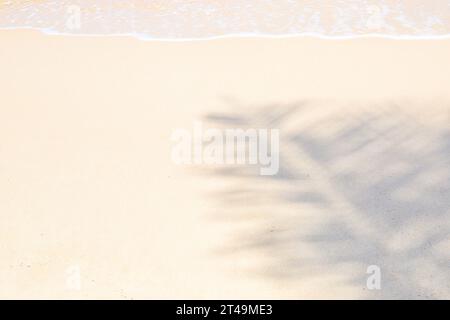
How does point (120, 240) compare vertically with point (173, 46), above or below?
below

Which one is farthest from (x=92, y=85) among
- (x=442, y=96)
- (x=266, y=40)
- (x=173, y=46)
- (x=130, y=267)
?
(x=442, y=96)

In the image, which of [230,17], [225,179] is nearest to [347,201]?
[225,179]

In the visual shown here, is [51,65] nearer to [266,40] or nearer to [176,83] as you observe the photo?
[176,83]

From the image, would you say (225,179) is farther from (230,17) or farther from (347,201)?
(230,17)

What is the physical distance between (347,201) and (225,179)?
2.80 feet

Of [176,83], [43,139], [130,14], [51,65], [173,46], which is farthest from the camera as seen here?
[130,14]

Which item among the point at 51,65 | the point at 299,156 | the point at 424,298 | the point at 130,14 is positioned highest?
the point at 130,14

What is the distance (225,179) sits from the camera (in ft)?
14.2

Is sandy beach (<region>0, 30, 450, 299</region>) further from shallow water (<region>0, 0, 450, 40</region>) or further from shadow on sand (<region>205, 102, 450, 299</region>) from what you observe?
shallow water (<region>0, 0, 450, 40</region>)

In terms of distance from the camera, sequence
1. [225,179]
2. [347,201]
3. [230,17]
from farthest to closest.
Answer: [230,17] < [225,179] < [347,201]

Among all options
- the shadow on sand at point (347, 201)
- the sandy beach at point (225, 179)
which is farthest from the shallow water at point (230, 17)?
the shadow on sand at point (347, 201)

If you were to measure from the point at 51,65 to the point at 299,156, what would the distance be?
301 cm

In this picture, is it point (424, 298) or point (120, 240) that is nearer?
point (424, 298)

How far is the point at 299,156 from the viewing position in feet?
15.0
